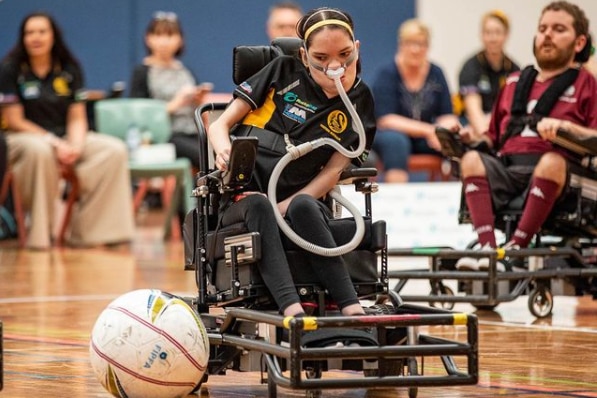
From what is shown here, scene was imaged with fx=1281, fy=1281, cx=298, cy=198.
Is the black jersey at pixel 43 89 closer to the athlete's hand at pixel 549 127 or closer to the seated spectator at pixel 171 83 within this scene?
the seated spectator at pixel 171 83

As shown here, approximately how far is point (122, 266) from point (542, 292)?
3.52m

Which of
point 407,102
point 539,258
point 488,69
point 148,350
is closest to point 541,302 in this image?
point 539,258

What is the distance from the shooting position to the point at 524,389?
3865mm

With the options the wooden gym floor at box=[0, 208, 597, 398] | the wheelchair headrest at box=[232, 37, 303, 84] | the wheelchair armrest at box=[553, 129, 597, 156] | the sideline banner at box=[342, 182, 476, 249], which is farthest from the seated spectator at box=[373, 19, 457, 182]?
the wheelchair headrest at box=[232, 37, 303, 84]

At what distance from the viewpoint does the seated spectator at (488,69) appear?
10.7 meters

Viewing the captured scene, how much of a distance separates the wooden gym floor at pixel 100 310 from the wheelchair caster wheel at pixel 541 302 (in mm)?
54

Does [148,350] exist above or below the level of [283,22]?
below

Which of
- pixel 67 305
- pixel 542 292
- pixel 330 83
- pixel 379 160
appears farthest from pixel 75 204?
pixel 330 83

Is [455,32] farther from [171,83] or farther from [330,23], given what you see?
[330,23]

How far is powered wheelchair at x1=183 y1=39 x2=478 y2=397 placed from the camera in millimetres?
3359

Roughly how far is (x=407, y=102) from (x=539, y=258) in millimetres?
4863

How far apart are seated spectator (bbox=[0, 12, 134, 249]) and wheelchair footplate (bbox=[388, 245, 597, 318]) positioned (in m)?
4.72

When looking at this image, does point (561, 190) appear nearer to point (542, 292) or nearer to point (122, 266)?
point (542, 292)

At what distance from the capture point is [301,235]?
12.4 feet
